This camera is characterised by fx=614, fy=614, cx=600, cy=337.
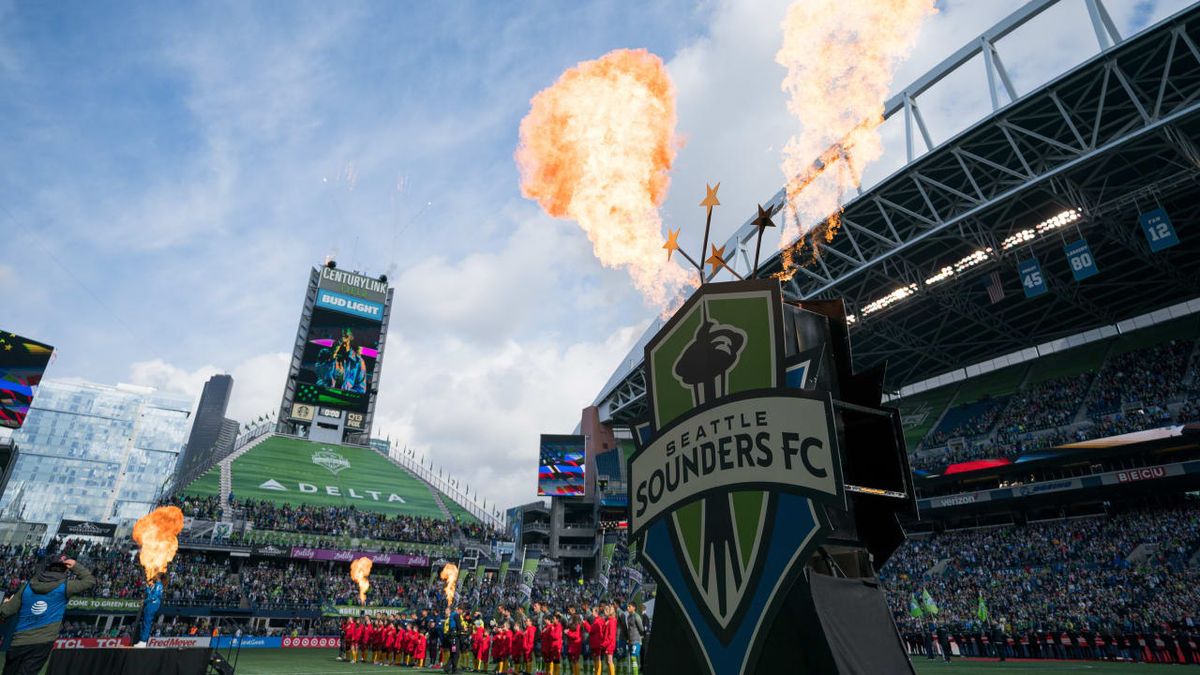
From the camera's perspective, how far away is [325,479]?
5259cm

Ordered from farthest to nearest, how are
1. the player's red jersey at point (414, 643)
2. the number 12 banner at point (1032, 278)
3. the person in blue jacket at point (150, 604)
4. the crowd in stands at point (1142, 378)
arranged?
the crowd in stands at point (1142, 378) < the number 12 banner at point (1032, 278) < the player's red jersey at point (414, 643) < the person in blue jacket at point (150, 604)

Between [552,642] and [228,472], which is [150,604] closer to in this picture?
[552,642]

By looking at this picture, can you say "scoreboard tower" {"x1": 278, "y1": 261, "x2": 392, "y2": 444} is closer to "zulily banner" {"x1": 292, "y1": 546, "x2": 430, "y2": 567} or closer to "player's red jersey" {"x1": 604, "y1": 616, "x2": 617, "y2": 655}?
"zulily banner" {"x1": 292, "y1": 546, "x2": 430, "y2": 567}

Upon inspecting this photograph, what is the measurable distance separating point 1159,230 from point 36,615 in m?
30.7

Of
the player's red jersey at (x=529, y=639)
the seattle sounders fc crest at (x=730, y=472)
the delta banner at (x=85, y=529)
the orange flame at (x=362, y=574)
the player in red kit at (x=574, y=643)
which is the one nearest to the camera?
the seattle sounders fc crest at (x=730, y=472)

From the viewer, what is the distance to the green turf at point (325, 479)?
158 ft

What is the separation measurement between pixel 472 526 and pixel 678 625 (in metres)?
49.9

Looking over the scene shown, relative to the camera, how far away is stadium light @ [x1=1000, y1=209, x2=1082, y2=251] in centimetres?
2411

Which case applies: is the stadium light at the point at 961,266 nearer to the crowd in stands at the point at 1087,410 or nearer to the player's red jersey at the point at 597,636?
the crowd in stands at the point at 1087,410

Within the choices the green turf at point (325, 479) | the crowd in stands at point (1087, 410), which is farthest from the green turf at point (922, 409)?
the green turf at point (325, 479)

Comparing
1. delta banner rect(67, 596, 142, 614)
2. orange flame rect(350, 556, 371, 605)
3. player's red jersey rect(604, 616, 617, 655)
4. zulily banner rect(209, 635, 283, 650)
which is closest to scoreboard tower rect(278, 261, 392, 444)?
orange flame rect(350, 556, 371, 605)

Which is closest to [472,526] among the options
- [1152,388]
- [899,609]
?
[899,609]

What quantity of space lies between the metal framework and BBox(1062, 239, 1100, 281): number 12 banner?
746mm

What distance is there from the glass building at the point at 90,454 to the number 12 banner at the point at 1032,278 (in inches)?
5579
